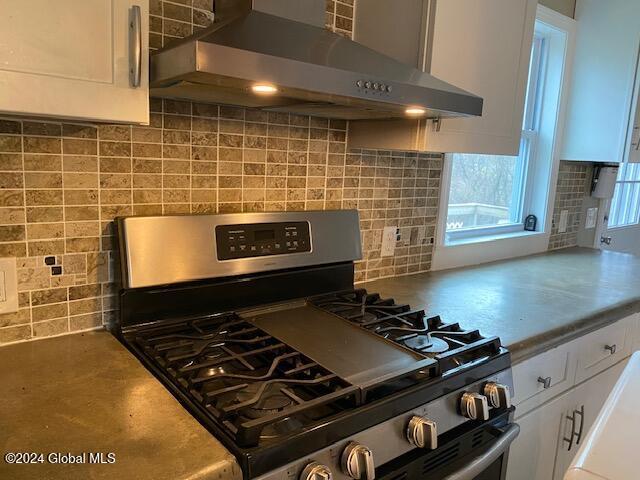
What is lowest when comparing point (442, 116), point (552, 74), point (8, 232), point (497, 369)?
point (497, 369)

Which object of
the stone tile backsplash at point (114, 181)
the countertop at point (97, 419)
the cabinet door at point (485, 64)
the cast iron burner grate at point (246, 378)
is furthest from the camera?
the cabinet door at point (485, 64)

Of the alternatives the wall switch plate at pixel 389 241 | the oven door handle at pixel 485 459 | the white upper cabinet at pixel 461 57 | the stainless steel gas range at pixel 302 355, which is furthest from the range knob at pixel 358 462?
the wall switch plate at pixel 389 241

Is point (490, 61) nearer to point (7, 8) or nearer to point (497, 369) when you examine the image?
point (497, 369)

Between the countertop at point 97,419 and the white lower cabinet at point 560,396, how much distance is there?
3.15 feet

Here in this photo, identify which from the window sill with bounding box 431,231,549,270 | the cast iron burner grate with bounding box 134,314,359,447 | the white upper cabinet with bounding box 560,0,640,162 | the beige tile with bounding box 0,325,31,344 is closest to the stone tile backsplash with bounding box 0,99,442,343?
the beige tile with bounding box 0,325,31,344

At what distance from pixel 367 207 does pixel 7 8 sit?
4.04 feet

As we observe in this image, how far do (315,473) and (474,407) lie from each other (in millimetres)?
462

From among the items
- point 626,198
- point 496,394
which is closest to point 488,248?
point 496,394

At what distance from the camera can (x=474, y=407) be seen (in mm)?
1136

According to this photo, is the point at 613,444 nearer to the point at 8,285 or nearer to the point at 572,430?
the point at 572,430

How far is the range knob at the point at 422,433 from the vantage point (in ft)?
3.34

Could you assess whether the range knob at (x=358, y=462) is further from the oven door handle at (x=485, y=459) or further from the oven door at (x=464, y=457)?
the oven door handle at (x=485, y=459)

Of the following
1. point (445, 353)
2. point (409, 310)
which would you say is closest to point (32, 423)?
point (445, 353)

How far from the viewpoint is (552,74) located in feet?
8.50
